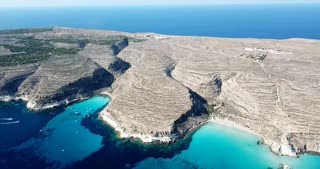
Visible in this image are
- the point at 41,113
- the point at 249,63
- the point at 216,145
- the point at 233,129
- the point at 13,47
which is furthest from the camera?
the point at 13,47

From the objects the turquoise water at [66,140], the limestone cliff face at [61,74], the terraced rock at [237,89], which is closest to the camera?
the turquoise water at [66,140]

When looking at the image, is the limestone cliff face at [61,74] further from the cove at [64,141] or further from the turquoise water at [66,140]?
the cove at [64,141]

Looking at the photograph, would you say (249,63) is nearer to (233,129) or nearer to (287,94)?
(287,94)

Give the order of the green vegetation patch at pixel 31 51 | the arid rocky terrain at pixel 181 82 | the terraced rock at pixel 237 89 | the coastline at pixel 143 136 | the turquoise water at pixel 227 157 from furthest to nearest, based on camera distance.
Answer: the green vegetation patch at pixel 31 51
the arid rocky terrain at pixel 181 82
the terraced rock at pixel 237 89
the coastline at pixel 143 136
the turquoise water at pixel 227 157

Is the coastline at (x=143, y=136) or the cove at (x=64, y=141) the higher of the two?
the coastline at (x=143, y=136)

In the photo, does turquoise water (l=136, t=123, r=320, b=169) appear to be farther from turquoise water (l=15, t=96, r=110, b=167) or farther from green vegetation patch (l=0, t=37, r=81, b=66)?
green vegetation patch (l=0, t=37, r=81, b=66)

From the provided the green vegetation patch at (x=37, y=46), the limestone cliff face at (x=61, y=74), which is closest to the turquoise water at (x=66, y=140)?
the limestone cliff face at (x=61, y=74)

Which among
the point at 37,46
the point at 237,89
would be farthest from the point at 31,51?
the point at 237,89

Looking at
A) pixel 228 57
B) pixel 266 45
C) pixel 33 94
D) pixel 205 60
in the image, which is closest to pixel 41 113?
pixel 33 94
